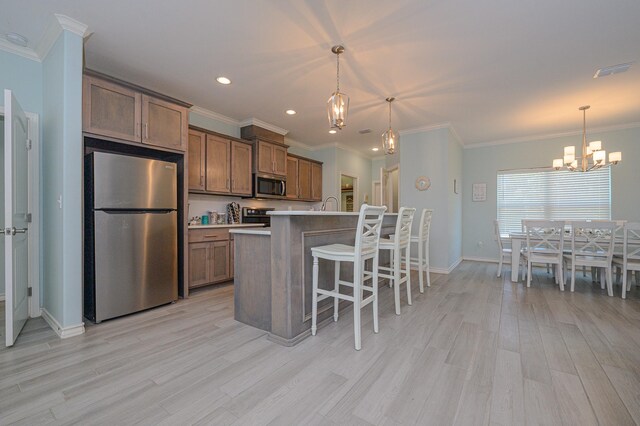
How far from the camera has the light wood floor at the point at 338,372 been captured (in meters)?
1.43

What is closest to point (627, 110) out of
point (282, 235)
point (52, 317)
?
point (282, 235)

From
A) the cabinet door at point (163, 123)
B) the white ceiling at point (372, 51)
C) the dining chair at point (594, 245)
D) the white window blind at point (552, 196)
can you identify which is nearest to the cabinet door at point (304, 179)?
the white ceiling at point (372, 51)

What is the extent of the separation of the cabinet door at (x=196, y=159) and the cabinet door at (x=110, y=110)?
0.95m

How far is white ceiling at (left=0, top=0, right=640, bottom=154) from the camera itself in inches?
85.4

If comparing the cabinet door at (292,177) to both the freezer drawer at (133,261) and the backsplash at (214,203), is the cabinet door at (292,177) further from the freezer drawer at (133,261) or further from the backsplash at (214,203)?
the freezer drawer at (133,261)

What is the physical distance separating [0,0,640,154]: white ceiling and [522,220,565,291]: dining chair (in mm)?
1742

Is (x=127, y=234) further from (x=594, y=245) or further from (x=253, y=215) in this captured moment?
(x=594, y=245)

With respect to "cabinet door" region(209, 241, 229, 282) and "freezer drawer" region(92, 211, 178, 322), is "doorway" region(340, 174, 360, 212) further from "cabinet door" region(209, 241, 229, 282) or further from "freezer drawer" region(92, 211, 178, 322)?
"freezer drawer" region(92, 211, 178, 322)

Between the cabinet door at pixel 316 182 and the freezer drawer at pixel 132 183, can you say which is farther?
the cabinet door at pixel 316 182

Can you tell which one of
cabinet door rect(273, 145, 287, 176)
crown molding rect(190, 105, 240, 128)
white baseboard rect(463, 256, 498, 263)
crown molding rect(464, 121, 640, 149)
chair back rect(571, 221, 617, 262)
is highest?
crown molding rect(190, 105, 240, 128)

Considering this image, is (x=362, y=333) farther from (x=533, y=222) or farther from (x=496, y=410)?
(x=533, y=222)

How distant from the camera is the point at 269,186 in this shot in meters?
4.94

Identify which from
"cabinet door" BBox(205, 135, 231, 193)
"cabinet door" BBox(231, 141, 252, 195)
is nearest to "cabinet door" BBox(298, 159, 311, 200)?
"cabinet door" BBox(231, 141, 252, 195)

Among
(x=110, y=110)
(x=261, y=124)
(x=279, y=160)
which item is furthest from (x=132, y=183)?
(x=279, y=160)
